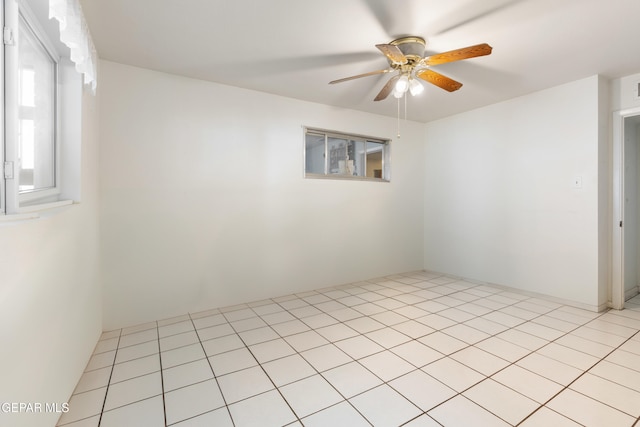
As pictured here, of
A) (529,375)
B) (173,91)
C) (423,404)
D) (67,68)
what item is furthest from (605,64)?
(67,68)

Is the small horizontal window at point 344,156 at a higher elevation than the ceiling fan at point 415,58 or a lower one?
lower

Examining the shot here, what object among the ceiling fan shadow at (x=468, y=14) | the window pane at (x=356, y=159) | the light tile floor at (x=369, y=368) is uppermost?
the ceiling fan shadow at (x=468, y=14)

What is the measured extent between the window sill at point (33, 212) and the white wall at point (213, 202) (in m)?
1.05

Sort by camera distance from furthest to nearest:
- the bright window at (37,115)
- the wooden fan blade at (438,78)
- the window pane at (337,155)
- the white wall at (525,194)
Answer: the window pane at (337,155)
the white wall at (525,194)
the wooden fan blade at (438,78)
the bright window at (37,115)

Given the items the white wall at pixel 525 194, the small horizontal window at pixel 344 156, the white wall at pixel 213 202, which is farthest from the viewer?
the small horizontal window at pixel 344 156

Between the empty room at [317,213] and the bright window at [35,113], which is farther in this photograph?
the empty room at [317,213]

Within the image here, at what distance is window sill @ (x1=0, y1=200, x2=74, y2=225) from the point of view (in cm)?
117

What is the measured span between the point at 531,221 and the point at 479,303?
1283 millimetres

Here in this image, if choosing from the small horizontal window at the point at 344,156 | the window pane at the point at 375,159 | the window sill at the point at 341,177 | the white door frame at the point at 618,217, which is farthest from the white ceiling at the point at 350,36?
the window pane at the point at 375,159

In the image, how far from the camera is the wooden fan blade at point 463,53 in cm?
201

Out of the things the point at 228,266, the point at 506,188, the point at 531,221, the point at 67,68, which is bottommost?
the point at 228,266

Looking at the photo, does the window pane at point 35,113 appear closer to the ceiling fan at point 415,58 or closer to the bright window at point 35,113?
the bright window at point 35,113

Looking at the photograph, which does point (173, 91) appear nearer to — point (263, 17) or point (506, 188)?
point (263, 17)

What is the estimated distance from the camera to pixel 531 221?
3705 mm
